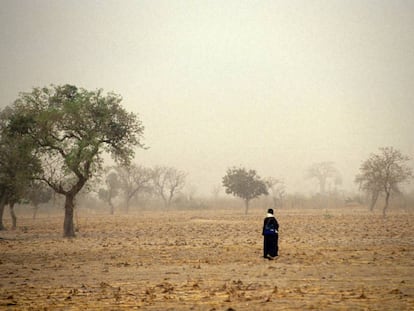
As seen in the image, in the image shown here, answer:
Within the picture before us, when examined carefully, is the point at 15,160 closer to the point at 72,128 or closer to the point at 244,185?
the point at 72,128

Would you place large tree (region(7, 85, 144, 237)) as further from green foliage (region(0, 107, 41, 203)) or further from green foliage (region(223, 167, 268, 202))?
green foliage (region(223, 167, 268, 202))

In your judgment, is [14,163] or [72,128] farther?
[14,163]

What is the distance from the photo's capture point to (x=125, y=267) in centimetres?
1656

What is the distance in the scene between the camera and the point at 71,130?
1303 inches

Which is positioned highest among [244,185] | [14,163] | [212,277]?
[14,163]

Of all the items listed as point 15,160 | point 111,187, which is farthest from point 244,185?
point 15,160

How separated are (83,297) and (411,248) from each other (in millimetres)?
16757

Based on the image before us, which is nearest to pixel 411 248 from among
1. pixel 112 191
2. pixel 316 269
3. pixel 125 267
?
pixel 316 269

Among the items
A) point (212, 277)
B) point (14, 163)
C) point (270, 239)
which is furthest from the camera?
point (14, 163)

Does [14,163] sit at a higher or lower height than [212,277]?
higher

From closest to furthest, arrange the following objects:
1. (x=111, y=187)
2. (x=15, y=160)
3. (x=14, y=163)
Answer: (x=15, y=160)
(x=14, y=163)
(x=111, y=187)

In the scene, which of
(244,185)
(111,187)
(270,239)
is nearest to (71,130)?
(270,239)

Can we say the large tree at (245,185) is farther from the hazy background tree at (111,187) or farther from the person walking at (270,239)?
the person walking at (270,239)

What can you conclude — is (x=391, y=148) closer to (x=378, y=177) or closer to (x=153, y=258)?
(x=378, y=177)
